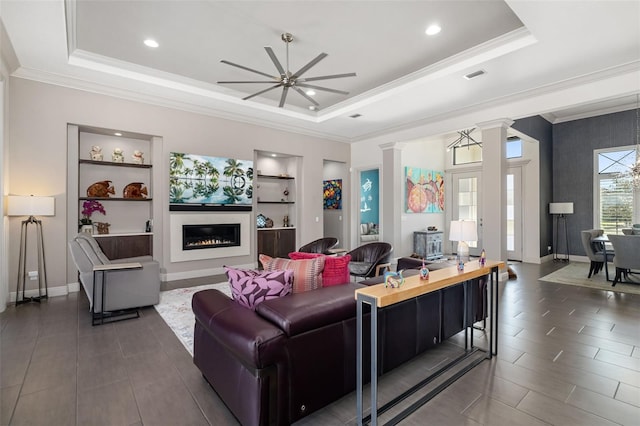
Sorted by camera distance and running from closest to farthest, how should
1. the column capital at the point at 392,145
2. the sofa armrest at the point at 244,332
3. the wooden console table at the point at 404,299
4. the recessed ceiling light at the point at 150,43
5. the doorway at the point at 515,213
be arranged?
the sofa armrest at the point at 244,332 < the wooden console table at the point at 404,299 < the recessed ceiling light at the point at 150,43 < the column capital at the point at 392,145 < the doorway at the point at 515,213

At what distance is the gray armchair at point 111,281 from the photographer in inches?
140

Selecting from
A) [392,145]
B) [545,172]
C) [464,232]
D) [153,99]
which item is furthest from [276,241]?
[545,172]

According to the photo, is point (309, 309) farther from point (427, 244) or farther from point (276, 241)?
point (427, 244)

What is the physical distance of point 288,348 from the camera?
164cm

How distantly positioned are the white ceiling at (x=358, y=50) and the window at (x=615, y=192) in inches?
139

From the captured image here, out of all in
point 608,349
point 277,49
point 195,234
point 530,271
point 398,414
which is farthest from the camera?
point 530,271

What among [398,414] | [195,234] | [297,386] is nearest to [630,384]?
[398,414]

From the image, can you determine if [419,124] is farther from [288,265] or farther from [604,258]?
[288,265]

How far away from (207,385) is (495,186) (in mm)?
5528

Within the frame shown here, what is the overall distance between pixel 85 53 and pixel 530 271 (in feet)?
28.4

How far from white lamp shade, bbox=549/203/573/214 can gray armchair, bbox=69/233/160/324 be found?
8.79 metres

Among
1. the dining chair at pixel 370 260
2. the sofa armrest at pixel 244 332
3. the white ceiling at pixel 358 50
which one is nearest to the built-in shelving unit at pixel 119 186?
the white ceiling at pixel 358 50

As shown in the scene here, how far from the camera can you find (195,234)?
233 inches

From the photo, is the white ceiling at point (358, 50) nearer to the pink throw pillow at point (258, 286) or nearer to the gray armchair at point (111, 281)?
the gray armchair at point (111, 281)
